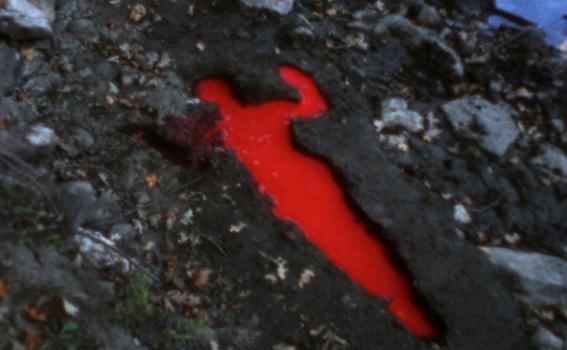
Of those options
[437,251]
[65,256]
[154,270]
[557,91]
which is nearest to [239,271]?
[154,270]

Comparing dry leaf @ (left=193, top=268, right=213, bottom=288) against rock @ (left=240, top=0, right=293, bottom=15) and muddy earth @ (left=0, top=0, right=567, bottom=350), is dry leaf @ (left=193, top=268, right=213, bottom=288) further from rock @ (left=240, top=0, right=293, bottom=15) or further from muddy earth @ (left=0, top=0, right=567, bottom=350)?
rock @ (left=240, top=0, right=293, bottom=15)

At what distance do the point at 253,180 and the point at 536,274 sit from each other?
3055 mm

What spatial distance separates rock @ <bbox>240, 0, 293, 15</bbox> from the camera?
6637 millimetres

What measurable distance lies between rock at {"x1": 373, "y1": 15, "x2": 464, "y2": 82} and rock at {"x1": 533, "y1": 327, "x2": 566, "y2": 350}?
345 centimetres

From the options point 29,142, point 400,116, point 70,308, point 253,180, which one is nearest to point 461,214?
point 400,116

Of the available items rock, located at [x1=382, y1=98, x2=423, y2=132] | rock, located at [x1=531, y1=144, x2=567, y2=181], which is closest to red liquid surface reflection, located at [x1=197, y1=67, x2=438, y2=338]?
rock, located at [x1=382, y1=98, x2=423, y2=132]

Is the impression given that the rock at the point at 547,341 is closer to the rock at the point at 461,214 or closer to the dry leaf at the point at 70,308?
the rock at the point at 461,214

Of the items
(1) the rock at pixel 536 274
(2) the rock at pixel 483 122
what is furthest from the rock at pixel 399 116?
(1) the rock at pixel 536 274

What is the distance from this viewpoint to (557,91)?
282 inches

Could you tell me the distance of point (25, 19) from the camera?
4992 millimetres

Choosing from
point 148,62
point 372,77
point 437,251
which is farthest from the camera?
point 372,77

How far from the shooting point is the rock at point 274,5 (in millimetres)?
6637

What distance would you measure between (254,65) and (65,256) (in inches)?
130

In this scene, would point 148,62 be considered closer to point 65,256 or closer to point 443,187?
point 65,256
